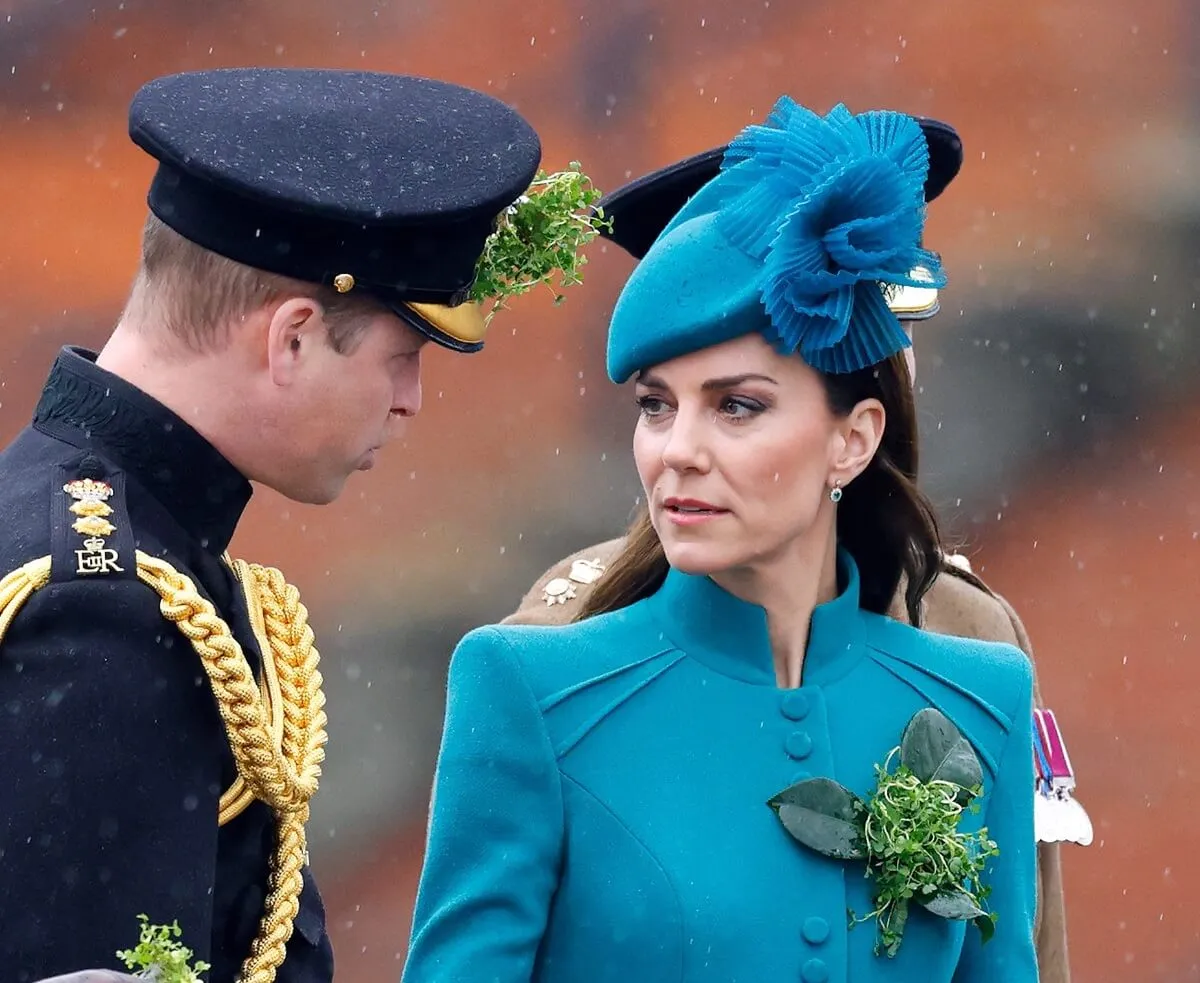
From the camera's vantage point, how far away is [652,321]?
105 inches

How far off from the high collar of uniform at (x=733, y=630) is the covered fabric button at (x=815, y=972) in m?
0.34

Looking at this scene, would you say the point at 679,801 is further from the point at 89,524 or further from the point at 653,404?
the point at 89,524

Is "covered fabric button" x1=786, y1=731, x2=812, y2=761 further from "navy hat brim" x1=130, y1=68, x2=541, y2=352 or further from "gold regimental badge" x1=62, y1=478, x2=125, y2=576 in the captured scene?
"gold regimental badge" x1=62, y1=478, x2=125, y2=576

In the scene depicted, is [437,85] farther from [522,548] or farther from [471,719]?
[522,548]

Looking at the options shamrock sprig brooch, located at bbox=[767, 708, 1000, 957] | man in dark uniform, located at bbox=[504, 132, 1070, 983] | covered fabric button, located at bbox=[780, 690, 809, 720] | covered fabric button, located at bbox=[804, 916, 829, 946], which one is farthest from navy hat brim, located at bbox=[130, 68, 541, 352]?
man in dark uniform, located at bbox=[504, 132, 1070, 983]

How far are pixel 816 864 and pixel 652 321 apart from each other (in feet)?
2.18

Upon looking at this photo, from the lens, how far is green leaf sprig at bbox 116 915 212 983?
2.20 m

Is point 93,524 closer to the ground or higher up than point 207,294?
closer to the ground

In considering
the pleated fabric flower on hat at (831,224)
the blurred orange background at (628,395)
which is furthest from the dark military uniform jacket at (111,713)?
the blurred orange background at (628,395)

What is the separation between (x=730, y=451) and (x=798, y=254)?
0.24m

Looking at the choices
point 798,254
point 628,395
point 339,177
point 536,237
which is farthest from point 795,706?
point 628,395

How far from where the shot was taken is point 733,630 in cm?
277

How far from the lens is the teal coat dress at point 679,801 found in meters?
2.59

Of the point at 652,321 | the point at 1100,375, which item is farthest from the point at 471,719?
the point at 1100,375
